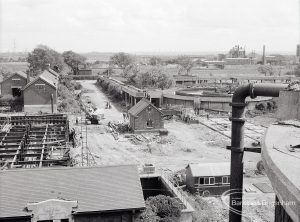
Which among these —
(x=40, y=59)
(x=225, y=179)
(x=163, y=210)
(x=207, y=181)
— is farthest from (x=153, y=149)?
(x=40, y=59)

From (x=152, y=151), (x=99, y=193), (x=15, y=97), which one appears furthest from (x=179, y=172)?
(x=15, y=97)

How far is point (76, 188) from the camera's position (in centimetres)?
1586

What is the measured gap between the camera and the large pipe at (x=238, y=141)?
479 inches

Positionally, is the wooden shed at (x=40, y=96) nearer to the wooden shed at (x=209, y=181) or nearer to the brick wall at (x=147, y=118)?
the brick wall at (x=147, y=118)

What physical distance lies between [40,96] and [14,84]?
10.9 meters

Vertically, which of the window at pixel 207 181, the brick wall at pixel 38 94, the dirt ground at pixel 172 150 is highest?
the brick wall at pixel 38 94

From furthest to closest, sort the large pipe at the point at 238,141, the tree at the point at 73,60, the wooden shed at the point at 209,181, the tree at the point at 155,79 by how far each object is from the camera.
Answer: the tree at the point at 73,60 < the tree at the point at 155,79 < the wooden shed at the point at 209,181 < the large pipe at the point at 238,141

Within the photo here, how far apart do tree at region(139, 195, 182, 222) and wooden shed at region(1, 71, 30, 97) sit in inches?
1797

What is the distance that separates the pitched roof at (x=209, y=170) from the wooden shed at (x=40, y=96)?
29686 millimetres

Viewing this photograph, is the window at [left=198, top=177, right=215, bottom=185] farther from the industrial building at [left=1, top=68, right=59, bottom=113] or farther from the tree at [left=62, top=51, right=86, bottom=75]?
the tree at [left=62, top=51, right=86, bottom=75]

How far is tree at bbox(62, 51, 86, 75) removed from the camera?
116 metres

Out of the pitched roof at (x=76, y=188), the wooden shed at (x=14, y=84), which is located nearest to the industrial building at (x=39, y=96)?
the wooden shed at (x=14, y=84)

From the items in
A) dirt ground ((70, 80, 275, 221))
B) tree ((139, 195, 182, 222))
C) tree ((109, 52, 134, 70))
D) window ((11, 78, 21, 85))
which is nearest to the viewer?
tree ((139, 195, 182, 222))

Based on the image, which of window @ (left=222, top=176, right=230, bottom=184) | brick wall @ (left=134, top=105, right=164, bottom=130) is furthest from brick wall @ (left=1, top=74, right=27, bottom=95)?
window @ (left=222, top=176, right=230, bottom=184)
